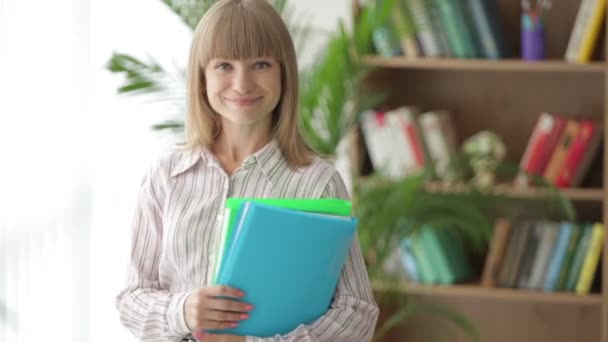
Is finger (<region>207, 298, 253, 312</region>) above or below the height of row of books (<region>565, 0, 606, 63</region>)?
below

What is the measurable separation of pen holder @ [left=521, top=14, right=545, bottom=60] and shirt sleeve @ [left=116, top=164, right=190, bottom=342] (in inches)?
85.3

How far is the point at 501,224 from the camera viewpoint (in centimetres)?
359

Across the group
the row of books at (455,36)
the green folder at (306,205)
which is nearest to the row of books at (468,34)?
the row of books at (455,36)

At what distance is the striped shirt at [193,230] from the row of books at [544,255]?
2100 mm

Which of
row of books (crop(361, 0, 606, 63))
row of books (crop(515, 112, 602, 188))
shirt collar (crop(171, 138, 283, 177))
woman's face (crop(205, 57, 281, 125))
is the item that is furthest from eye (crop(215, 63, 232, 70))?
row of books (crop(515, 112, 602, 188))

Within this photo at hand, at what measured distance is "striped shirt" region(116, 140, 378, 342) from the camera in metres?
1.50

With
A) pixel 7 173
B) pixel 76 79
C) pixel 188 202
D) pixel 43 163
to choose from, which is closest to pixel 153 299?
pixel 188 202

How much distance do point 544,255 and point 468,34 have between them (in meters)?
0.80

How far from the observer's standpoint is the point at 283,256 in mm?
1404

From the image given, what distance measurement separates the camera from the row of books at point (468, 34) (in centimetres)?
339

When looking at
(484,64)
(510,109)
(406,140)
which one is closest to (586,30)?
(484,64)

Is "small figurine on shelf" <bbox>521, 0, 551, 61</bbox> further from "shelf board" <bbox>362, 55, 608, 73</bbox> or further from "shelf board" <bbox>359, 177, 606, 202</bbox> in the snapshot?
"shelf board" <bbox>359, 177, 606, 202</bbox>

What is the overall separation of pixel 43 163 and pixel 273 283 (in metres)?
1.51

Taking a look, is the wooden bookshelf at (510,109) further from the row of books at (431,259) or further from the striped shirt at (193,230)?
the striped shirt at (193,230)
